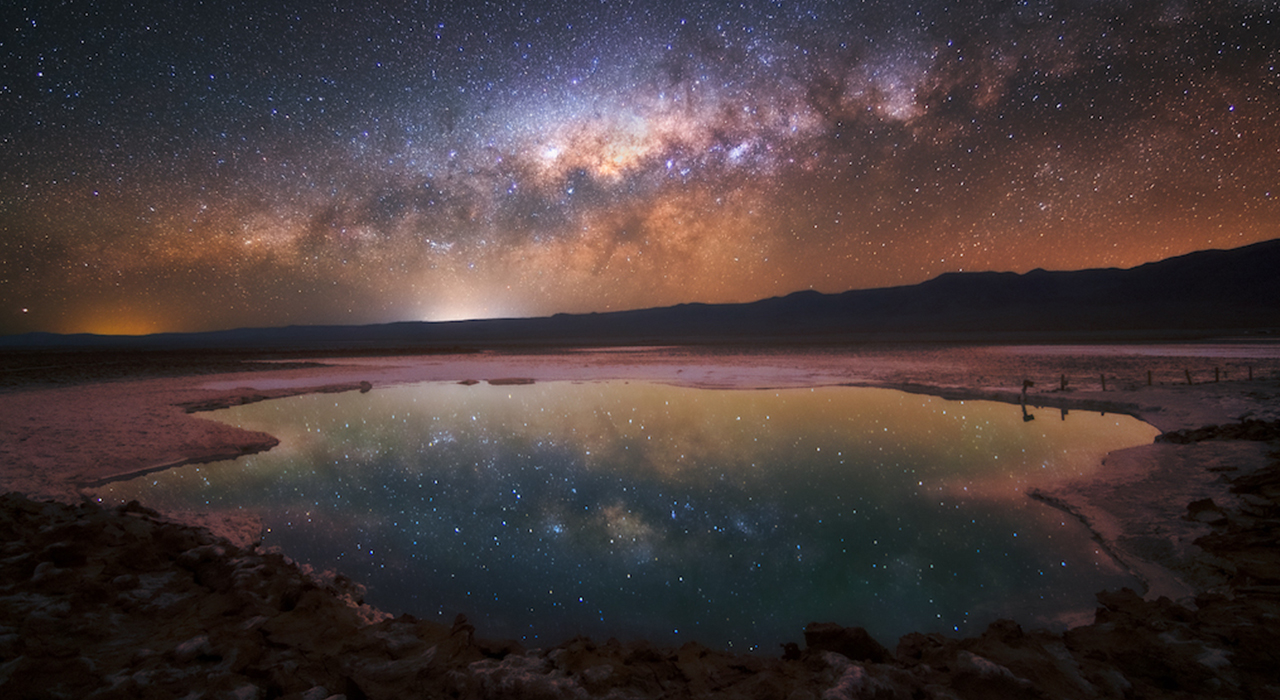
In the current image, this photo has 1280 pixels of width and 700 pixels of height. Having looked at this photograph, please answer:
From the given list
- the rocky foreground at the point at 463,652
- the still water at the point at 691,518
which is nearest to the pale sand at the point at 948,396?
the still water at the point at 691,518

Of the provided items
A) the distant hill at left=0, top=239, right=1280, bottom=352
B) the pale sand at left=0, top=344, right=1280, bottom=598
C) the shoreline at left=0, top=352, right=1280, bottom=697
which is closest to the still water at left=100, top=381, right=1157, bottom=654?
the shoreline at left=0, top=352, right=1280, bottom=697

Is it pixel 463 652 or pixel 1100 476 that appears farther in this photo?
pixel 1100 476

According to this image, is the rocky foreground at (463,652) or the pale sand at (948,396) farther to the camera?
the pale sand at (948,396)

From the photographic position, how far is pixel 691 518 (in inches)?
243

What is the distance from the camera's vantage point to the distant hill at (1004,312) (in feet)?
237

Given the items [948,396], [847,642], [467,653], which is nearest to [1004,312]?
[948,396]

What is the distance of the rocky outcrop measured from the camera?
2.84m

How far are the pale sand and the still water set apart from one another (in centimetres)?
54

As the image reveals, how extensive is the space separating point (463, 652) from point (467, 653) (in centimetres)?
3

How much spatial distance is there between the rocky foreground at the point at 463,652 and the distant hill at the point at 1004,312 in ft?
192

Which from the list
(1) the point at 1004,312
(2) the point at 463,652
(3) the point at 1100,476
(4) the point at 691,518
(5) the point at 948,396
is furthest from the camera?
(1) the point at 1004,312

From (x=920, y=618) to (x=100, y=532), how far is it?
763cm

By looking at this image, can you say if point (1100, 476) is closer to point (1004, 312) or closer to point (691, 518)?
point (691, 518)

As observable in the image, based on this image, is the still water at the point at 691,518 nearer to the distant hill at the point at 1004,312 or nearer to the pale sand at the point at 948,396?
the pale sand at the point at 948,396
